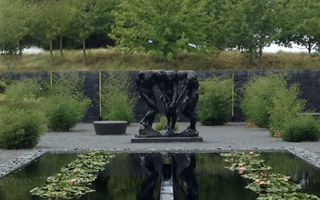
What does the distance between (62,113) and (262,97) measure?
6.55 meters

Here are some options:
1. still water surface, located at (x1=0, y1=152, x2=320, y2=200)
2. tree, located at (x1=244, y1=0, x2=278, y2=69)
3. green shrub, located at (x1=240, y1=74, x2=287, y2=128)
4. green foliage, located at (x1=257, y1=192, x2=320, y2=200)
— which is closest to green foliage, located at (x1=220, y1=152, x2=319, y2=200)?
green foliage, located at (x1=257, y1=192, x2=320, y2=200)

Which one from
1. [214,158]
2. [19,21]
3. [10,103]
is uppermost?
[19,21]

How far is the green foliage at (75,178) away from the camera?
8680mm

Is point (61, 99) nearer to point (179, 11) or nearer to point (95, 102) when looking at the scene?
point (95, 102)

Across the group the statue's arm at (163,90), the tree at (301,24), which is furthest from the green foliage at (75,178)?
the tree at (301,24)

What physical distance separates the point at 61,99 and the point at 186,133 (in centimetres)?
613

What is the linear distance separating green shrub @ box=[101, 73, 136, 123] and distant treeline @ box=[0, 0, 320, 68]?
400 inches

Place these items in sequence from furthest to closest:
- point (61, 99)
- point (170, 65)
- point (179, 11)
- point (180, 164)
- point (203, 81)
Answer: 1. point (170, 65)
2. point (179, 11)
3. point (203, 81)
4. point (61, 99)
5. point (180, 164)

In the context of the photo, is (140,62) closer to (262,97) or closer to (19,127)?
(262,97)

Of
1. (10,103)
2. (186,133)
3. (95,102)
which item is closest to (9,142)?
(10,103)

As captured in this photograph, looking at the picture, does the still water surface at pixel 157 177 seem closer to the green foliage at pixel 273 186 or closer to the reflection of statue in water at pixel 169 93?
the green foliage at pixel 273 186

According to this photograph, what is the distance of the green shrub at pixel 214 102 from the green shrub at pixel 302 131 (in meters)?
6.34

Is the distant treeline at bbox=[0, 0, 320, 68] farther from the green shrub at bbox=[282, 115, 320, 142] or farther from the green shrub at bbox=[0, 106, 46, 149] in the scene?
the green shrub at bbox=[0, 106, 46, 149]

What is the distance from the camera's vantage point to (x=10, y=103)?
48.8 ft
